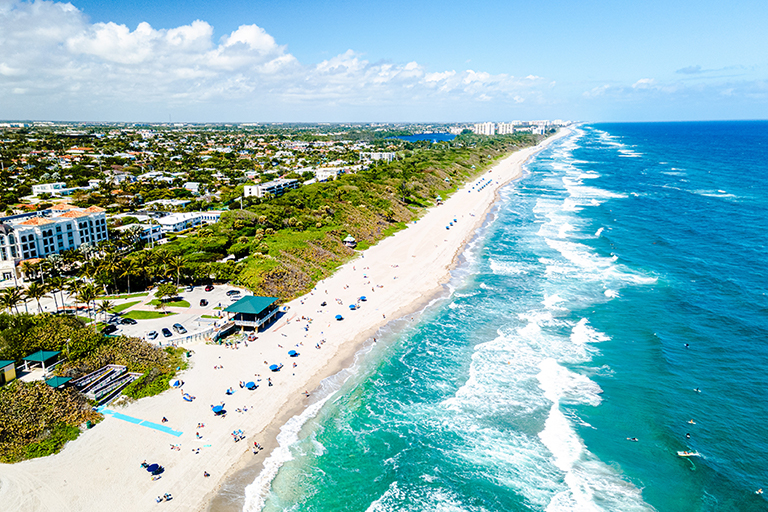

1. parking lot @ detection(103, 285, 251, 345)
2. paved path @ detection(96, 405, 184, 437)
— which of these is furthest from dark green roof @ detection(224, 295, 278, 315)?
paved path @ detection(96, 405, 184, 437)

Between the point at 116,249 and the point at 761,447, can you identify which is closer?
the point at 761,447

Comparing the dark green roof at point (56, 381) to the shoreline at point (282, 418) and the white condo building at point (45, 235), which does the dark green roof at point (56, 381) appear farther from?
the white condo building at point (45, 235)

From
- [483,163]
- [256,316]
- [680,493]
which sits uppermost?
[483,163]

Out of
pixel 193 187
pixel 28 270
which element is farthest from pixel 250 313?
pixel 193 187

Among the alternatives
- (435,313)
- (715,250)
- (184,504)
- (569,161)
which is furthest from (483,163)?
(184,504)

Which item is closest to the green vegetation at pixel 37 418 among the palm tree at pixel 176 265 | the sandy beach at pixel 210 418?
the sandy beach at pixel 210 418

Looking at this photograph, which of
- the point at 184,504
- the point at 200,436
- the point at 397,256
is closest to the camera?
the point at 184,504

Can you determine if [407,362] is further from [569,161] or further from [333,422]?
[569,161]

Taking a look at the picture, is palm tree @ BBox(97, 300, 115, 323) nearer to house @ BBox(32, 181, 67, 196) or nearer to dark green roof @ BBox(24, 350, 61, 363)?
dark green roof @ BBox(24, 350, 61, 363)
